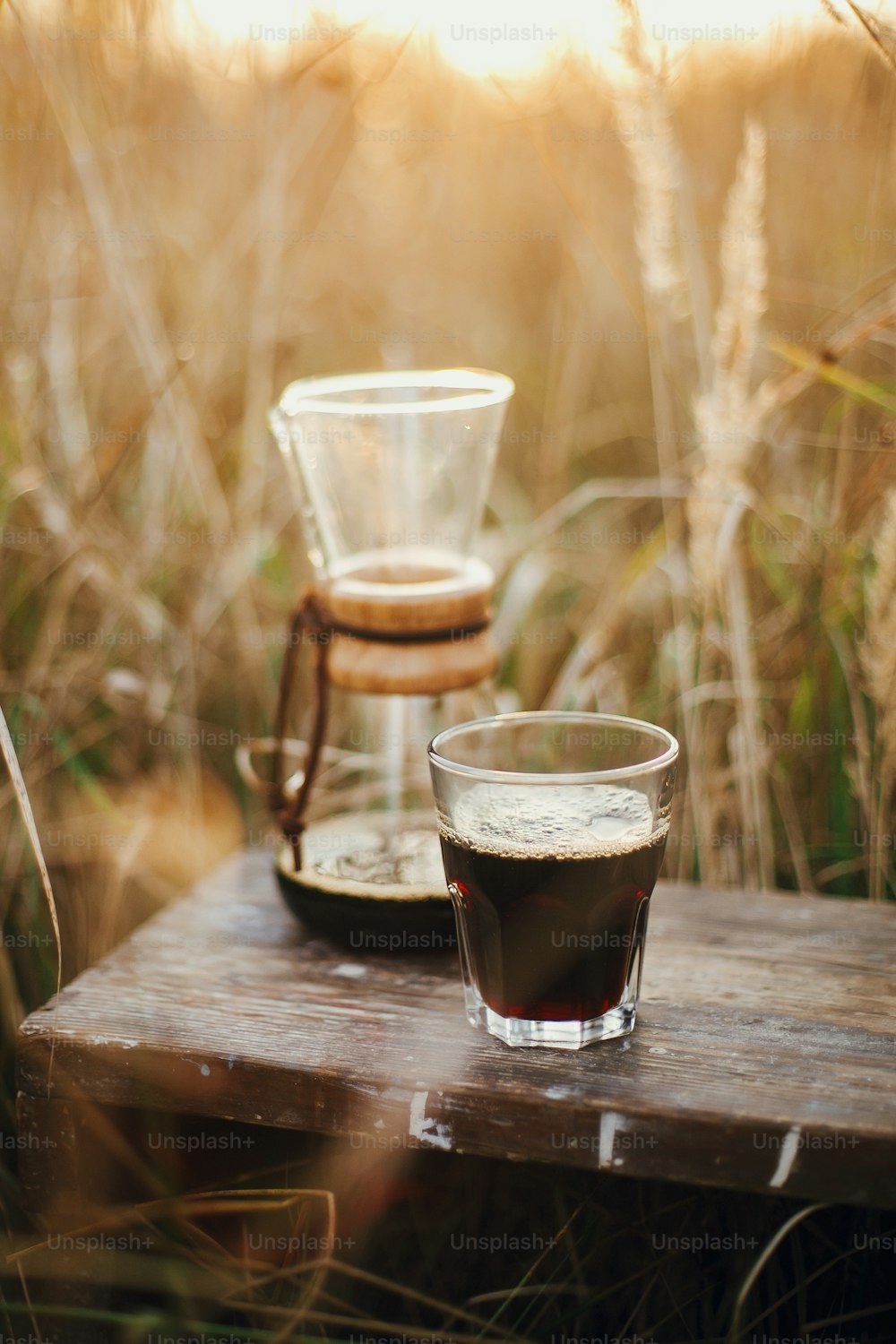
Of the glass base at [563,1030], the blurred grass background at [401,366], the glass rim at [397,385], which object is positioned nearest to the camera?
the glass base at [563,1030]

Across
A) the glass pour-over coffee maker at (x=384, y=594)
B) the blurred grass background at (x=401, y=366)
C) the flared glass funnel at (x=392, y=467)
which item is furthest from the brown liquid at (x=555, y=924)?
the blurred grass background at (x=401, y=366)

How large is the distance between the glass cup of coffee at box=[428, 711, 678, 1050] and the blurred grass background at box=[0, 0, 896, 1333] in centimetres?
50

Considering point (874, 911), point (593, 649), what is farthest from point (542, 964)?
point (593, 649)

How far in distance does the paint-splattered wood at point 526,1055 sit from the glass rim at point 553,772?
25 cm

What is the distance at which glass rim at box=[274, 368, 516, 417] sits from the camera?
111cm

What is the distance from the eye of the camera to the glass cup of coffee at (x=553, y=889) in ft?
3.15

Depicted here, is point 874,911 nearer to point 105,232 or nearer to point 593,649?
point 593,649

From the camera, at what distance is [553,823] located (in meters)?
A: 0.99

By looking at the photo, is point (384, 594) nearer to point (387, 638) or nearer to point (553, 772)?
point (387, 638)

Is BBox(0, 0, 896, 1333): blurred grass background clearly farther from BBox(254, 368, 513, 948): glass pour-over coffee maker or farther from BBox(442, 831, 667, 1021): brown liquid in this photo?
BBox(442, 831, 667, 1021): brown liquid

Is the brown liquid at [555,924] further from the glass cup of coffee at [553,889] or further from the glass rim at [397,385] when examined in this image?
Answer: the glass rim at [397,385]

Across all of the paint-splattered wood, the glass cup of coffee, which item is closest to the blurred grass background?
the paint-splattered wood

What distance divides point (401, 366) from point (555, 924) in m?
1.82

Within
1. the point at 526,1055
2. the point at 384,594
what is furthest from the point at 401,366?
the point at 526,1055
